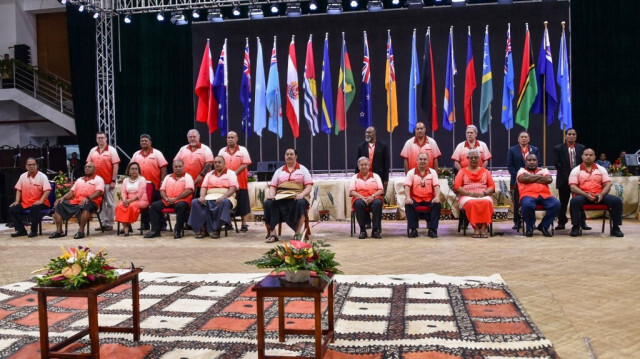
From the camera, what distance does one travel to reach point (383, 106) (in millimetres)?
13258

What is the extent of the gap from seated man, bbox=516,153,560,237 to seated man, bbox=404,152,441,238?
45.6 inches

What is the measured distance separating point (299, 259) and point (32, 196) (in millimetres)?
7423

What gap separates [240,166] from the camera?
29.6 ft

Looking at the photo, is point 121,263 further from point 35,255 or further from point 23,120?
point 23,120

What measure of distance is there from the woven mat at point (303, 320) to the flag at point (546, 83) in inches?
233

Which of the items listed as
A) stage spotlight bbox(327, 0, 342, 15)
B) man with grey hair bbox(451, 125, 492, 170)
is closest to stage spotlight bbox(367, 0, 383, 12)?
stage spotlight bbox(327, 0, 342, 15)

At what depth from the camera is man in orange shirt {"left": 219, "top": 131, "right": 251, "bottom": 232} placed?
901 centimetres

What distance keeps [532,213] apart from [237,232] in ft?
14.0

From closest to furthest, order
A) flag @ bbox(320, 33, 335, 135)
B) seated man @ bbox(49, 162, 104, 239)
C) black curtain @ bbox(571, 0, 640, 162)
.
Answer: seated man @ bbox(49, 162, 104, 239) < flag @ bbox(320, 33, 335, 135) < black curtain @ bbox(571, 0, 640, 162)

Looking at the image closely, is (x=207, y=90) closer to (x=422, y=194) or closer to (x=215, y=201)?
(x=215, y=201)

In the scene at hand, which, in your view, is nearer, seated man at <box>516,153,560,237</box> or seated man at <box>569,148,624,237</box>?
seated man at <box>569,148,624,237</box>

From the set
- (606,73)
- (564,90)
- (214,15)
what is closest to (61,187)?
(214,15)

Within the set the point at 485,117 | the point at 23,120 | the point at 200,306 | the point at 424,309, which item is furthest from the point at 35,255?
the point at 23,120

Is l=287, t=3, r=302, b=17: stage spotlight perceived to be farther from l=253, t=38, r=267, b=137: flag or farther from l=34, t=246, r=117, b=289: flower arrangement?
l=34, t=246, r=117, b=289: flower arrangement
